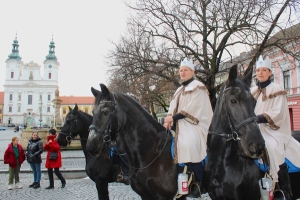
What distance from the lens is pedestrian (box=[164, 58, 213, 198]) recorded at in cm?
412

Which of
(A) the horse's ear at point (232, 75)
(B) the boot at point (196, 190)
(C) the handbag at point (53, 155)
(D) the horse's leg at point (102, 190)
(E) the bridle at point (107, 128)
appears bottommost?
(D) the horse's leg at point (102, 190)

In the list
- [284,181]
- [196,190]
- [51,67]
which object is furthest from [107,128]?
[51,67]

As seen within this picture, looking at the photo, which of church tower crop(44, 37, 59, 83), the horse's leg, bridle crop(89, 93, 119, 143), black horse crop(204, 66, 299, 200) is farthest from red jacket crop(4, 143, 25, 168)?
church tower crop(44, 37, 59, 83)

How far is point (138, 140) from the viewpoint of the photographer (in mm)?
4352

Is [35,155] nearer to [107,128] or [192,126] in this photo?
[107,128]

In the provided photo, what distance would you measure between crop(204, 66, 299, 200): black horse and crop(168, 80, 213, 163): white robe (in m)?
0.24

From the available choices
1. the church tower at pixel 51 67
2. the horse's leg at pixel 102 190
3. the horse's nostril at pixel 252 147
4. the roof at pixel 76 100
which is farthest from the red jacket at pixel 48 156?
the roof at pixel 76 100

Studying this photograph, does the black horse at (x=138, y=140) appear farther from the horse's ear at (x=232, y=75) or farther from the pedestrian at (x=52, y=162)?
the pedestrian at (x=52, y=162)

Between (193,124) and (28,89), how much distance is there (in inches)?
5019

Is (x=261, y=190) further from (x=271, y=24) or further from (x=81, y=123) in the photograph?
(x=271, y=24)

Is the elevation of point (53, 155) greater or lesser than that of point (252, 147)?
lesser

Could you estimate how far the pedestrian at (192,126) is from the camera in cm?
412

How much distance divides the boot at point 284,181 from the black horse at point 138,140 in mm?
1303

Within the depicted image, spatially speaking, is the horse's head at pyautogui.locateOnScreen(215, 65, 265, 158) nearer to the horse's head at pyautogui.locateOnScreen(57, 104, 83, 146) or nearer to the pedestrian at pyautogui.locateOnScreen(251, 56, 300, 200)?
the pedestrian at pyautogui.locateOnScreen(251, 56, 300, 200)
